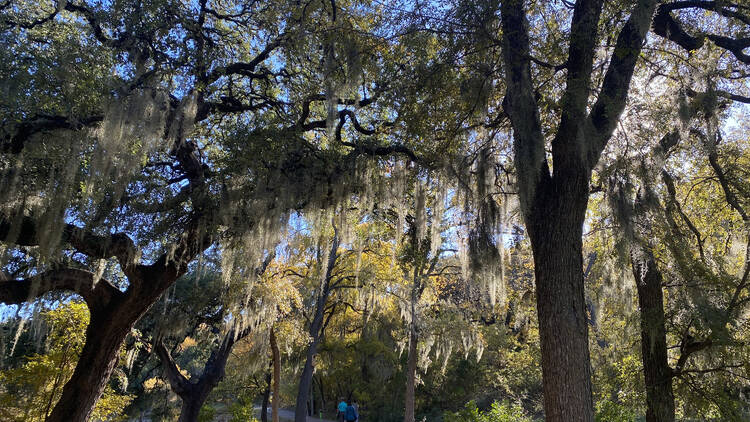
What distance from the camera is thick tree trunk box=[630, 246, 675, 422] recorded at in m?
5.52

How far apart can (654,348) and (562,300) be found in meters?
3.03

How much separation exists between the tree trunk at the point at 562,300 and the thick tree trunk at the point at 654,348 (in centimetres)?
210

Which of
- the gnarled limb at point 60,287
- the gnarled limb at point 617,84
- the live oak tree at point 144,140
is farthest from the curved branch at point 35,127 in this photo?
the gnarled limb at point 617,84

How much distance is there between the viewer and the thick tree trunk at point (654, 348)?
5.52m

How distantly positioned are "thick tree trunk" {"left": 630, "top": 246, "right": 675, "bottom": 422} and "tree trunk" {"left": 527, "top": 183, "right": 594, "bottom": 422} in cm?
210

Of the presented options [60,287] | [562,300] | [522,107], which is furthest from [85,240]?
[562,300]

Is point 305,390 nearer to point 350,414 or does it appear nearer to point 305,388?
point 305,388

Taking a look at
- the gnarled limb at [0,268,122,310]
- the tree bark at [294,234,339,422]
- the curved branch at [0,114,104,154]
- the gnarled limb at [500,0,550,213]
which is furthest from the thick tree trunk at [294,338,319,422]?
the gnarled limb at [500,0,550,213]

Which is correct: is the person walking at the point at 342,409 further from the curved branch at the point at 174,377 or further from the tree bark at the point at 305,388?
the curved branch at the point at 174,377

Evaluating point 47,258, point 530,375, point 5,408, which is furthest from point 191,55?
point 530,375

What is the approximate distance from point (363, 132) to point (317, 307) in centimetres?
888

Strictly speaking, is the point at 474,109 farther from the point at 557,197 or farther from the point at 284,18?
the point at 284,18

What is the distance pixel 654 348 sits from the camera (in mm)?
5680

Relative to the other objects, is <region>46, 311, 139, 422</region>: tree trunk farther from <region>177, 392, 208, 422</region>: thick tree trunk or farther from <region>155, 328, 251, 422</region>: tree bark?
<region>177, 392, 208, 422</region>: thick tree trunk
